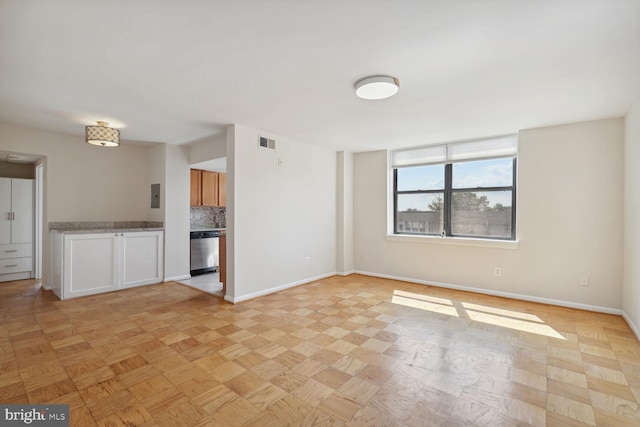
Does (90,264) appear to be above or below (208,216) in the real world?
below

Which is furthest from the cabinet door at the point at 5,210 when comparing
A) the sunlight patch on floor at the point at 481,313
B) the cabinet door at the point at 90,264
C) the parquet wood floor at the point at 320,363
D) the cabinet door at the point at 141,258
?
the sunlight patch on floor at the point at 481,313

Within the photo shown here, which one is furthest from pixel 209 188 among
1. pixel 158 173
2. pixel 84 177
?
pixel 84 177

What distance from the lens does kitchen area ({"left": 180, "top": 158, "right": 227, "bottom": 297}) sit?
5.21 meters

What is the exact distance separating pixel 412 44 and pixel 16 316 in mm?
4898

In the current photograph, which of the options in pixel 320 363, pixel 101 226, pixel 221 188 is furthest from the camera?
pixel 221 188

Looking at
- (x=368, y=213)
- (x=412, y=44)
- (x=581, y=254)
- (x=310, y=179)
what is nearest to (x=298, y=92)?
(x=412, y=44)

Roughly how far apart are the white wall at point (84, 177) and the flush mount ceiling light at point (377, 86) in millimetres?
4601

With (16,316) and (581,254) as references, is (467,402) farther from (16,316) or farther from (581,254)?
(16,316)

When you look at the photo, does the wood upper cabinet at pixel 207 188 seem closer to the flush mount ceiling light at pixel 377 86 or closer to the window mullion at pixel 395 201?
the window mullion at pixel 395 201

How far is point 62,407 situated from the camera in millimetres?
1822

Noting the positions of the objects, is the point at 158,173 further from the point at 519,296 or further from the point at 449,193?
the point at 519,296

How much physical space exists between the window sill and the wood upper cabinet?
11.8ft

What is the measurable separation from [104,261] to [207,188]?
7.46 ft

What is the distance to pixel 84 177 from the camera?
15.7 ft
